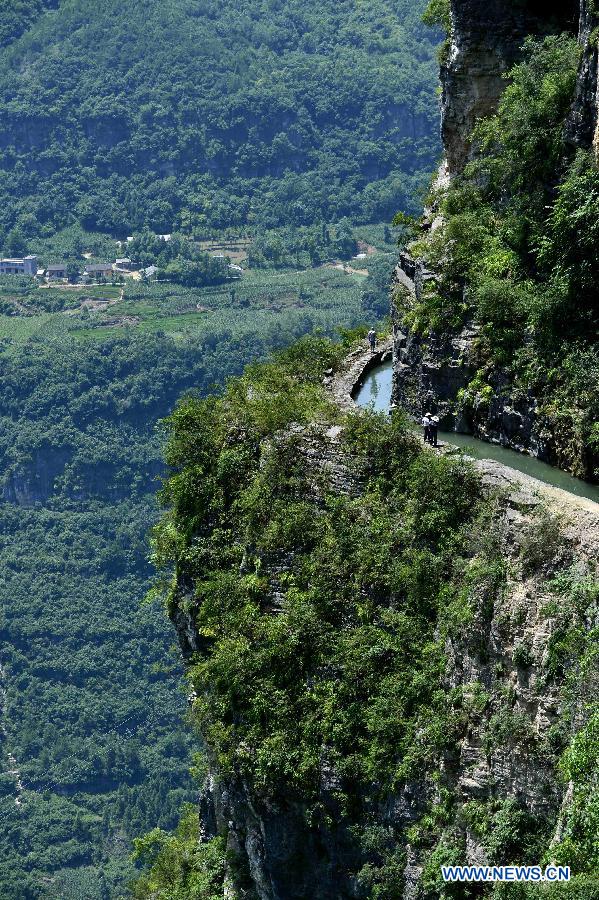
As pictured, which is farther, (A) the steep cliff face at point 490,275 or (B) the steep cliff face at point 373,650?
(A) the steep cliff face at point 490,275

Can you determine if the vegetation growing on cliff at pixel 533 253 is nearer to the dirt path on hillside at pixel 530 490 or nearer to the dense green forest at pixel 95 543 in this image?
the dirt path on hillside at pixel 530 490

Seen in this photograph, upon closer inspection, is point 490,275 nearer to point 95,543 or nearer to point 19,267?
point 95,543

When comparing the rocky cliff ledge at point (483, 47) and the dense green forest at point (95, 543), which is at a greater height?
the rocky cliff ledge at point (483, 47)

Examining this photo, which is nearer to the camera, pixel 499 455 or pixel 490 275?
pixel 499 455

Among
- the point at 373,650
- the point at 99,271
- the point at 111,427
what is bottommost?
the point at 111,427

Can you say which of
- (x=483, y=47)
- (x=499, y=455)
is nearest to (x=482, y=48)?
(x=483, y=47)

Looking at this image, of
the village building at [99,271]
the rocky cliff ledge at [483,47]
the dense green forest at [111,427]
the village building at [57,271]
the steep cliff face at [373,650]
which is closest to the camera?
the steep cliff face at [373,650]

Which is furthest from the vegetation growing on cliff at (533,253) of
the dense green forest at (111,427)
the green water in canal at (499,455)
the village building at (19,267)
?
the village building at (19,267)

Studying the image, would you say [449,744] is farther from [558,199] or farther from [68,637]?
[68,637]
